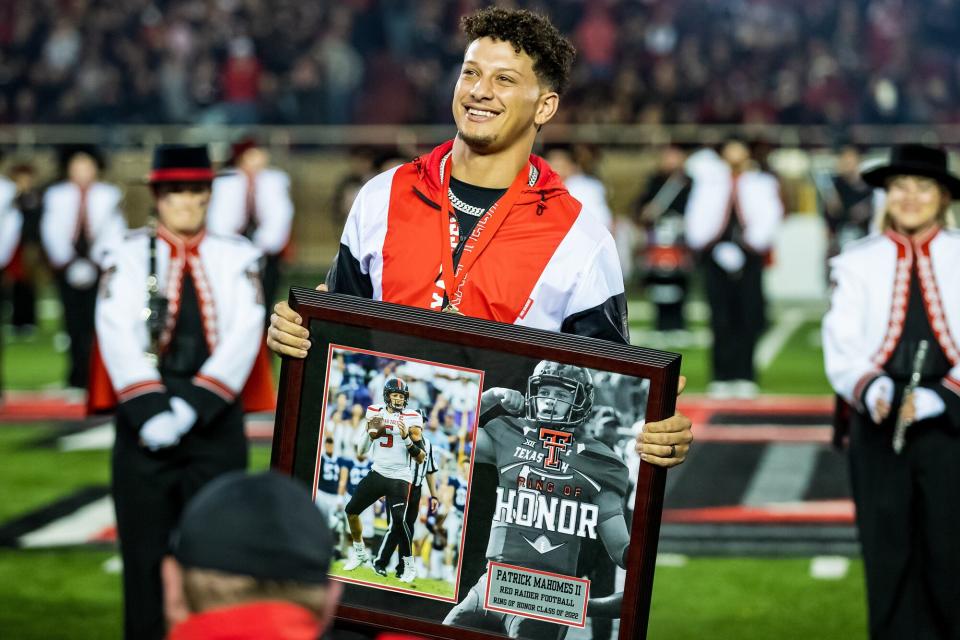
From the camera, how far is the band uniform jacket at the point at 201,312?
554cm

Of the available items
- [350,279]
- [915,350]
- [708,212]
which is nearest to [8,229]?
[708,212]

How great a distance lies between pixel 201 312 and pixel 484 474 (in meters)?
2.57

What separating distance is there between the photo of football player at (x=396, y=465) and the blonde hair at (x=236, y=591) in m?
1.26

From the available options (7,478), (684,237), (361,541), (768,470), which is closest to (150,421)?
(361,541)

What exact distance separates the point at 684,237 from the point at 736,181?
252 cm

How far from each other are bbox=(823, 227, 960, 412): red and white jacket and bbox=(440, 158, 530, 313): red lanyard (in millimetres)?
2133

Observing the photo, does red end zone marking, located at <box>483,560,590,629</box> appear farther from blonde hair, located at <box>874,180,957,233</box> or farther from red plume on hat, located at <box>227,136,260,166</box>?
red plume on hat, located at <box>227,136,260,166</box>

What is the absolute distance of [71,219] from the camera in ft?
43.3

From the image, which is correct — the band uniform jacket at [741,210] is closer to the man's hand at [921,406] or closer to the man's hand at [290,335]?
the man's hand at [921,406]

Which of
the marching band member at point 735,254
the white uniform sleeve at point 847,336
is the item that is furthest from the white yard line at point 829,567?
the marching band member at point 735,254

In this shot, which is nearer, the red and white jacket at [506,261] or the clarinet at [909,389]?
the red and white jacket at [506,261]

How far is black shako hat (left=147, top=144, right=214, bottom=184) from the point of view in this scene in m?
5.93

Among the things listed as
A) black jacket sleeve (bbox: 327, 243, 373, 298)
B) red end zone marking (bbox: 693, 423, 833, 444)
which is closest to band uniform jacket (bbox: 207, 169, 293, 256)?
red end zone marking (bbox: 693, 423, 833, 444)

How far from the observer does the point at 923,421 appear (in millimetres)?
5406
